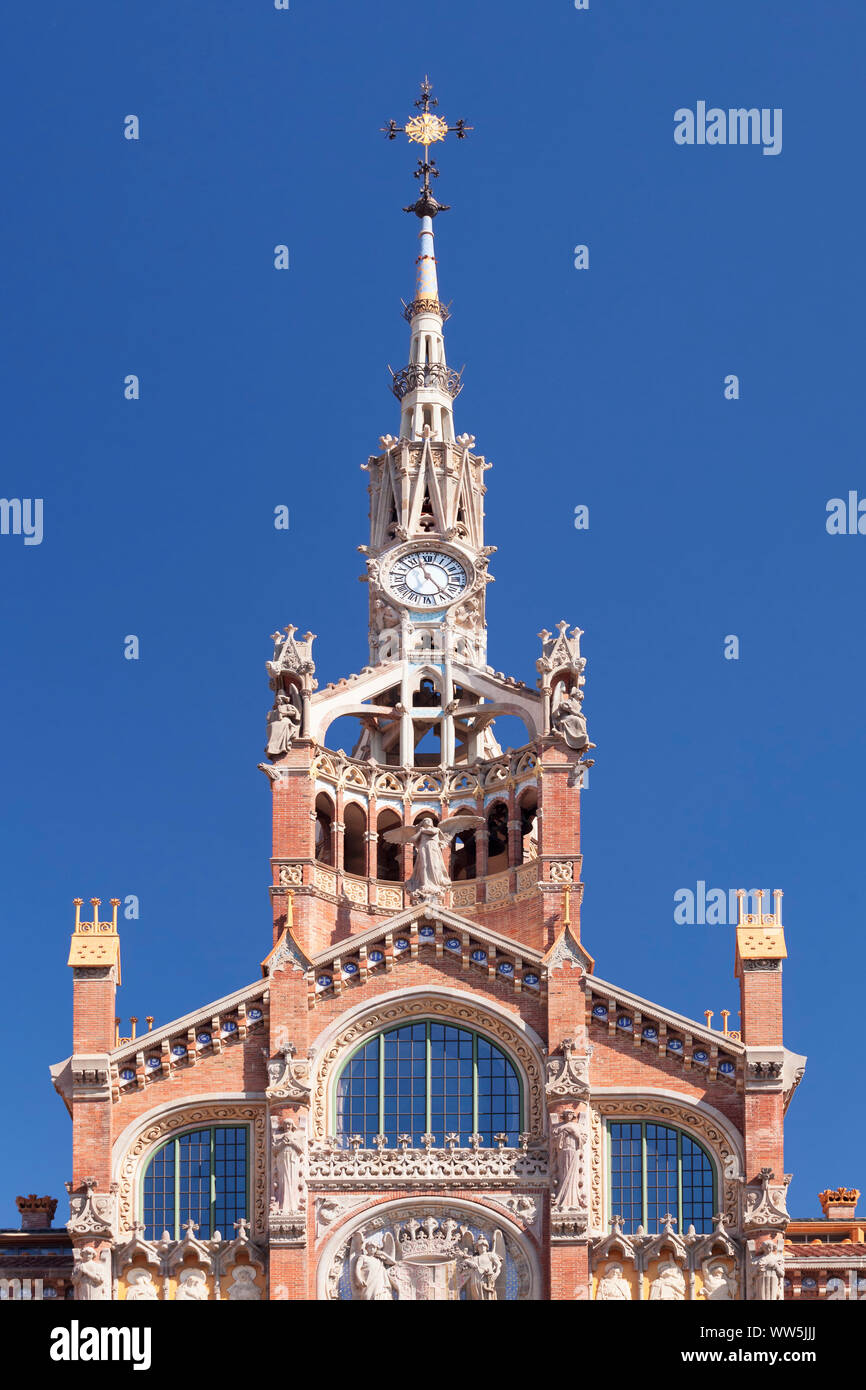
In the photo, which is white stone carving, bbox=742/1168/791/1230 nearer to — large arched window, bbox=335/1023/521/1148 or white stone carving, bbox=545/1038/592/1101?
white stone carving, bbox=545/1038/592/1101

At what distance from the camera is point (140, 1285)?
82062 millimetres

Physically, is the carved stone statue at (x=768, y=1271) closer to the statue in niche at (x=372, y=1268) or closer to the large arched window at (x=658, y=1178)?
the large arched window at (x=658, y=1178)

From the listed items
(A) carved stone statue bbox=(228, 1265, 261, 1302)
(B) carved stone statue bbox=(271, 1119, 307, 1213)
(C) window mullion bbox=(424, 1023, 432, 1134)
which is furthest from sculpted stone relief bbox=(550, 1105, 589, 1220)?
(A) carved stone statue bbox=(228, 1265, 261, 1302)

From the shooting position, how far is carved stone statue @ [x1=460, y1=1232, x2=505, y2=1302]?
8150 cm

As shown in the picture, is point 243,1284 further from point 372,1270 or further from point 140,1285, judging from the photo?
point 372,1270

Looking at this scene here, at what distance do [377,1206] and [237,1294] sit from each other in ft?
14.2

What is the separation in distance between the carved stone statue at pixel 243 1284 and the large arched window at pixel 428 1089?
14.1 ft

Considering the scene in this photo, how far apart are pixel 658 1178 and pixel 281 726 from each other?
741 inches

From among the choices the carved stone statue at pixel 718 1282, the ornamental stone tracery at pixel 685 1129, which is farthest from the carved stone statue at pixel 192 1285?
the carved stone statue at pixel 718 1282

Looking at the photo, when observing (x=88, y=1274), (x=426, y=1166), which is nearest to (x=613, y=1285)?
(x=426, y=1166)

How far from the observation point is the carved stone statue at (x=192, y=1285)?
81.8 m
